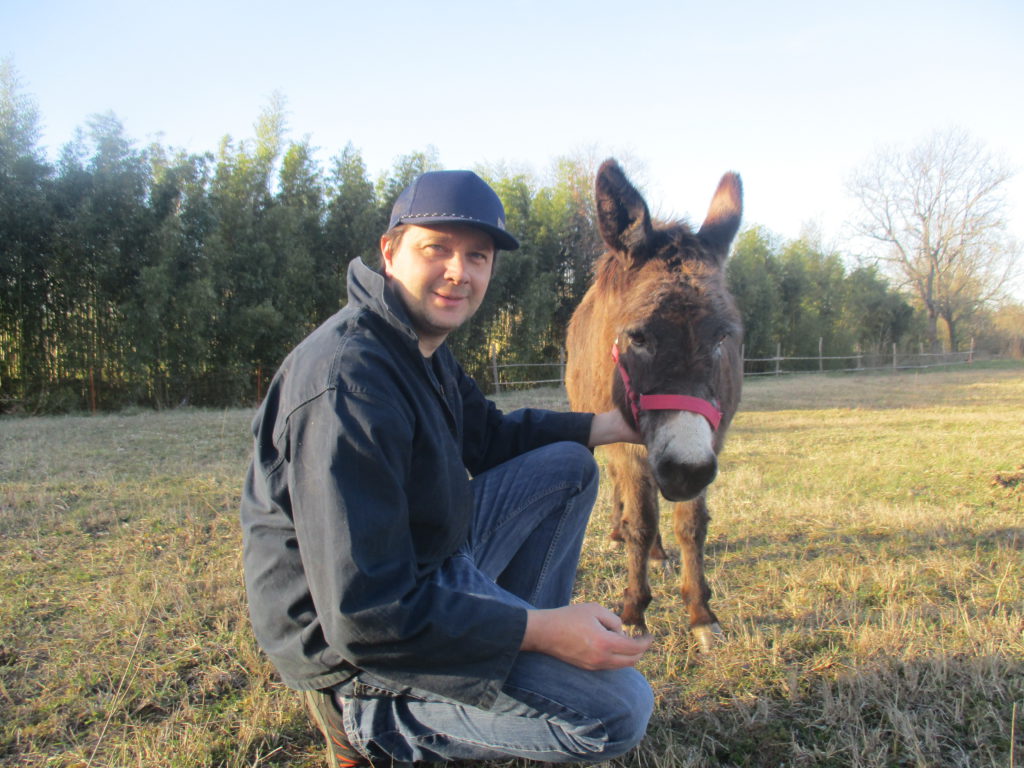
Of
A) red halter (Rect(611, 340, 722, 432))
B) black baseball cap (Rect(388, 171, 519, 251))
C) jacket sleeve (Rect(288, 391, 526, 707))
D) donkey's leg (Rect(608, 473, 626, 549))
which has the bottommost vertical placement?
donkey's leg (Rect(608, 473, 626, 549))

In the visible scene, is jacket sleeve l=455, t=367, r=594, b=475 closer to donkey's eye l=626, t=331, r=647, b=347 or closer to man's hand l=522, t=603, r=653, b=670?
donkey's eye l=626, t=331, r=647, b=347

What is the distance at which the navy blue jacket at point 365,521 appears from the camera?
1.30m

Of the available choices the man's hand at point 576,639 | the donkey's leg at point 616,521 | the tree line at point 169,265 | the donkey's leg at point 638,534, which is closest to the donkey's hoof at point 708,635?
the donkey's leg at point 638,534

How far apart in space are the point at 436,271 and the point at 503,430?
0.92 metres

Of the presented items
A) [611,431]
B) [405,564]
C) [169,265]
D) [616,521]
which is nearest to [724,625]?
[611,431]

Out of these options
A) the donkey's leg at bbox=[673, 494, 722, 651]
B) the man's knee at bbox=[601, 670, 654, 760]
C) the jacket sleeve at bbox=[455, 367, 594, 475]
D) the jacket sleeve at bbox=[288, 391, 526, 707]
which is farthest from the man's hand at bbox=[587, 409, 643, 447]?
the jacket sleeve at bbox=[288, 391, 526, 707]

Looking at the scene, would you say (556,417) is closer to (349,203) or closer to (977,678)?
(977,678)

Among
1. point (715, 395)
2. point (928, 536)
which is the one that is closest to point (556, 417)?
point (715, 395)

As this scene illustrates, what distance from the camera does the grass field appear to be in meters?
2.05

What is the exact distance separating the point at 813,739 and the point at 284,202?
1739 cm

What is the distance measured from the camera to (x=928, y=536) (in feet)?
13.8

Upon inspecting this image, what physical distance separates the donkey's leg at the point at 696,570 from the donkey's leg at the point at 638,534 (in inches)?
6.2

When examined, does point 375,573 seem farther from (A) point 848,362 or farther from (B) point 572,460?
(A) point 848,362

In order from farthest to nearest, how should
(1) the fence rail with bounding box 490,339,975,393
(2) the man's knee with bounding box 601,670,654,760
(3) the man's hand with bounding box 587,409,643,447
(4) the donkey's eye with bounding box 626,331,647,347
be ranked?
(1) the fence rail with bounding box 490,339,975,393
(3) the man's hand with bounding box 587,409,643,447
(4) the donkey's eye with bounding box 626,331,647,347
(2) the man's knee with bounding box 601,670,654,760
